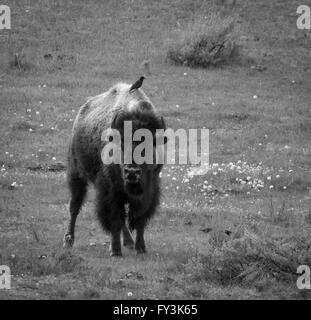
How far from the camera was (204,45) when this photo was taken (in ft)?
72.8

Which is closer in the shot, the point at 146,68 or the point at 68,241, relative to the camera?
the point at 68,241

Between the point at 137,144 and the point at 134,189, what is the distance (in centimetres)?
63

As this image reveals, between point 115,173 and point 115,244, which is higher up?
point 115,173

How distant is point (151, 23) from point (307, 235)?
16.1 meters

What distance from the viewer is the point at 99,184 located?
34.4ft

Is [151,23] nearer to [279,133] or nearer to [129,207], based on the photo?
[279,133]

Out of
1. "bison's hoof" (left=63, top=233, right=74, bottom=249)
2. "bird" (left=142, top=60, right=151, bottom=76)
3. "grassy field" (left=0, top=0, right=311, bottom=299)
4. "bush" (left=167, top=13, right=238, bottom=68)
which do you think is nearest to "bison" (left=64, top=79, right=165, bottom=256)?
"bison's hoof" (left=63, top=233, right=74, bottom=249)

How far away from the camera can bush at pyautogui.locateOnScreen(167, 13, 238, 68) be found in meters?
21.9

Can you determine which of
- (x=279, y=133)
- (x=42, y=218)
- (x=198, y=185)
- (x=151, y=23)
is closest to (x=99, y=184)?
(x=42, y=218)

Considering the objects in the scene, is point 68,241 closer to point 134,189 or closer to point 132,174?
point 134,189

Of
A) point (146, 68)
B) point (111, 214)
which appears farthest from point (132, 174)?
point (146, 68)

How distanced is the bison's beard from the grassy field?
84 centimetres

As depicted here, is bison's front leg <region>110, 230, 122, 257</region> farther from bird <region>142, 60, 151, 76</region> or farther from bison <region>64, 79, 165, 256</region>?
bird <region>142, 60, 151, 76</region>

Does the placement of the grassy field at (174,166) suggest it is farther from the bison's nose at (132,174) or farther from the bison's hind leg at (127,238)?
the bison's nose at (132,174)
